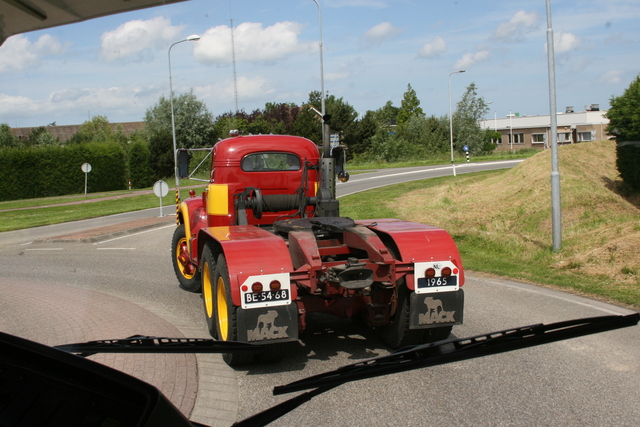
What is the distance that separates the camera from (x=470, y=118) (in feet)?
192

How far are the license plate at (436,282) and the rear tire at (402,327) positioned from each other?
189mm

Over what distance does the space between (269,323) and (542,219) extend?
1218 centimetres

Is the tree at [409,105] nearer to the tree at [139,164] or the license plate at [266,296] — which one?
the tree at [139,164]

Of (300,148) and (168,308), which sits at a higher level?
(300,148)

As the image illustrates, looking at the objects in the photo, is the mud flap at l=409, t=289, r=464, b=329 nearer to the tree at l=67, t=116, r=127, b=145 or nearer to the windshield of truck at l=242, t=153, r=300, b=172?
the tree at l=67, t=116, r=127, b=145

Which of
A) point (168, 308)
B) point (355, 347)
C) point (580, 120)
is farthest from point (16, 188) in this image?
point (580, 120)

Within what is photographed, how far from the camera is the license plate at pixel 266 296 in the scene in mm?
5340

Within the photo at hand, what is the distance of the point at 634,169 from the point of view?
1723 centimetres

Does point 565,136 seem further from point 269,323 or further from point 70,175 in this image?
point 269,323

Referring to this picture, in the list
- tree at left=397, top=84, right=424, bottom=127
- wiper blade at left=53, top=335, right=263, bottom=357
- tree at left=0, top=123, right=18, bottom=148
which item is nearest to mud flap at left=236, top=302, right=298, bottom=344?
wiper blade at left=53, top=335, right=263, bottom=357

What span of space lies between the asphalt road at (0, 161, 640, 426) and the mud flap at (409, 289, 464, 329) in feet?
1.38

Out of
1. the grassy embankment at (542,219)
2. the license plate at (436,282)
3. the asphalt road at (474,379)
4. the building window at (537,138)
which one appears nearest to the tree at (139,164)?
the grassy embankment at (542,219)

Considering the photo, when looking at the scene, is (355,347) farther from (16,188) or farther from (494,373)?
(16,188)

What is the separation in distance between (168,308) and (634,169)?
565 inches
